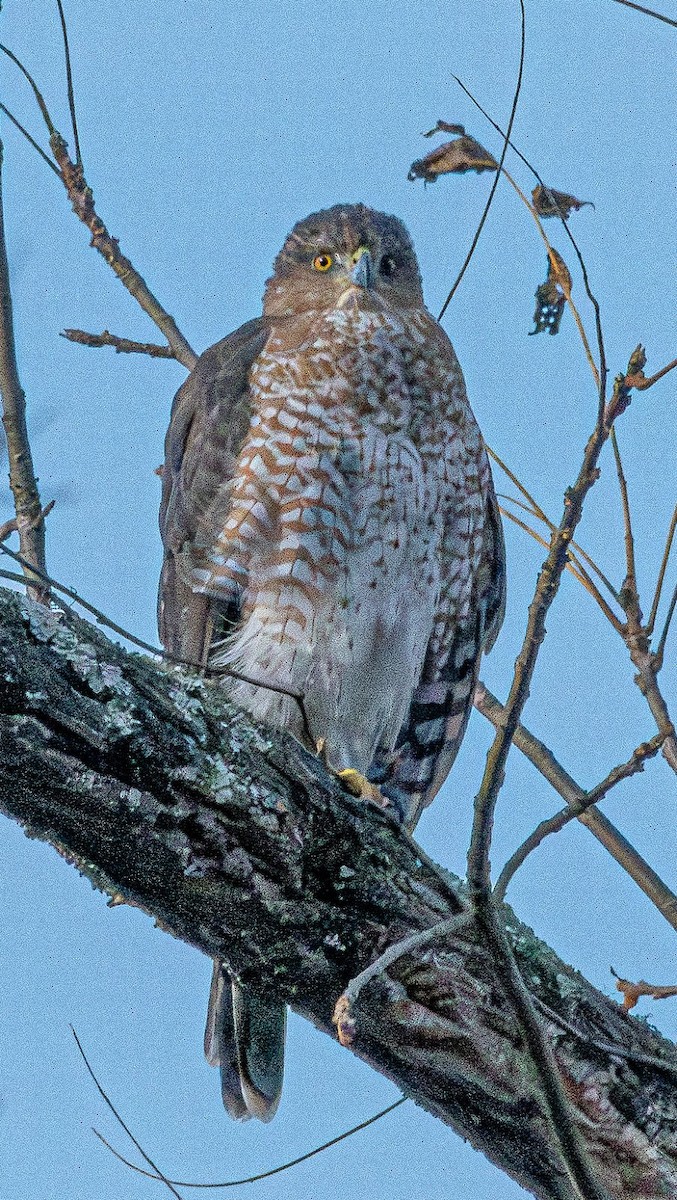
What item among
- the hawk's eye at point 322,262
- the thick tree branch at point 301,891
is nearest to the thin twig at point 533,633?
the thick tree branch at point 301,891

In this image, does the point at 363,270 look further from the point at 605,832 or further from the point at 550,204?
the point at 605,832

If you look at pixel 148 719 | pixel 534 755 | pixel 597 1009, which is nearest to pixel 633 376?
pixel 148 719

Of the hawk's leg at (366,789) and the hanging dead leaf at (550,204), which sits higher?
the hanging dead leaf at (550,204)

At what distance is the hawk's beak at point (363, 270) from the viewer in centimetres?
399

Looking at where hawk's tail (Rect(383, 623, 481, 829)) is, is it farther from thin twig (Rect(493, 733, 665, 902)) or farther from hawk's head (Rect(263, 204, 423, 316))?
thin twig (Rect(493, 733, 665, 902))

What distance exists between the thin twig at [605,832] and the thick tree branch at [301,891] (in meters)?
0.78

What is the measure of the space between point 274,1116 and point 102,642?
3.90ft

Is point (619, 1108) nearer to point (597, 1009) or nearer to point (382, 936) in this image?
point (597, 1009)

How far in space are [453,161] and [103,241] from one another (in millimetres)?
964

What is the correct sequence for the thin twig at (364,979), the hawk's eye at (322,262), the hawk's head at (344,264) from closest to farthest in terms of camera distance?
the thin twig at (364,979) → the hawk's head at (344,264) → the hawk's eye at (322,262)

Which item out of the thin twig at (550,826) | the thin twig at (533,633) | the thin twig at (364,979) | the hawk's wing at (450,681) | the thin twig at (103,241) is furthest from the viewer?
the hawk's wing at (450,681)

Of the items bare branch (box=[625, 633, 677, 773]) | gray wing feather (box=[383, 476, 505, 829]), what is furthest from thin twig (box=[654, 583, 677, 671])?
gray wing feather (box=[383, 476, 505, 829])

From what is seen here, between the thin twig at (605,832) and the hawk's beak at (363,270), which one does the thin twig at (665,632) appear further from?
the hawk's beak at (363,270)

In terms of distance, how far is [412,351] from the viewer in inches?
150
